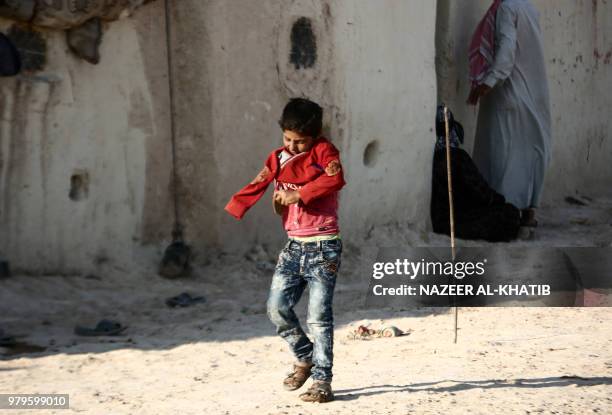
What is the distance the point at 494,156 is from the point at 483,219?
0.88 m

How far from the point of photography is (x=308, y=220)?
4.20 meters

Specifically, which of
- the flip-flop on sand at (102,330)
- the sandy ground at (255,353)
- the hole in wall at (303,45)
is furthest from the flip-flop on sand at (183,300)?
the hole in wall at (303,45)

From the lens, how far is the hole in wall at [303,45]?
23.5 feet

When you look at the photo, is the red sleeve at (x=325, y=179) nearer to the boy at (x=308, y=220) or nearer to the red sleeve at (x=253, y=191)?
the boy at (x=308, y=220)

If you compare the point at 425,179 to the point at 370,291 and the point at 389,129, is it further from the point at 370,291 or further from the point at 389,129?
the point at 370,291

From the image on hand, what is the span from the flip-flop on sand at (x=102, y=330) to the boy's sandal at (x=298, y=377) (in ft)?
5.03

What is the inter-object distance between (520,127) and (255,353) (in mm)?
4224

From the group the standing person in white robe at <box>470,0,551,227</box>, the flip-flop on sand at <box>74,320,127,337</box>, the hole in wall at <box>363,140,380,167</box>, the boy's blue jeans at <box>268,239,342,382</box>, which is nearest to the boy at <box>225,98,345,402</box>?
the boy's blue jeans at <box>268,239,342,382</box>

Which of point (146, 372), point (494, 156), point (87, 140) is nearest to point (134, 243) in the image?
point (87, 140)

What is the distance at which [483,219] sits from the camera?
8.16 metres

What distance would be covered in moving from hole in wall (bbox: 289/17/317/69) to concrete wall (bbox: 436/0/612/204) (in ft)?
7.18

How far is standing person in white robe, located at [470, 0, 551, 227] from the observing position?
8641 mm

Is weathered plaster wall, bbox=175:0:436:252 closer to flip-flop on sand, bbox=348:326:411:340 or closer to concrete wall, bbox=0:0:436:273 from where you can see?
concrete wall, bbox=0:0:436:273

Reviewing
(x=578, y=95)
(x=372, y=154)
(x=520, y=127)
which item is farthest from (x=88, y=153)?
(x=578, y=95)
